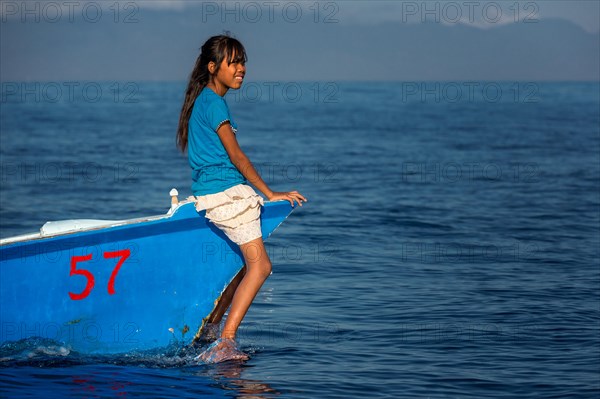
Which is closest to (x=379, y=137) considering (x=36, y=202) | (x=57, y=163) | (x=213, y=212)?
(x=57, y=163)

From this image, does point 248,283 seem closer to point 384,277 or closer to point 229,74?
point 229,74

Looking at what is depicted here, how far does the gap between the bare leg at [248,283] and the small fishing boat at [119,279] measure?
0.71 feet

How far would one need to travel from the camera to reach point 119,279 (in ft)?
19.3

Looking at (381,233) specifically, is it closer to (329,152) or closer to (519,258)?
(519,258)

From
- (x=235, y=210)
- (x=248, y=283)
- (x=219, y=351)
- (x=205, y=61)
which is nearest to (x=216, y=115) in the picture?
(x=205, y=61)

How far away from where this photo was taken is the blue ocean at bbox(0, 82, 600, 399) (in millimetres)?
5812

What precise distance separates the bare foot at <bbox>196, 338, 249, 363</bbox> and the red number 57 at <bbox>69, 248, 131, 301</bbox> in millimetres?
719

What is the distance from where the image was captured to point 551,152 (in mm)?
22938

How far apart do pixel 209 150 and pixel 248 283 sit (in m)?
0.89

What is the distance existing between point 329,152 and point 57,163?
693cm

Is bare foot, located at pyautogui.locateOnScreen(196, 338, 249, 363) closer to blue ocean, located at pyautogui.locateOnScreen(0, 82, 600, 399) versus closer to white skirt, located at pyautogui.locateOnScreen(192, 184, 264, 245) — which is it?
blue ocean, located at pyautogui.locateOnScreen(0, 82, 600, 399)

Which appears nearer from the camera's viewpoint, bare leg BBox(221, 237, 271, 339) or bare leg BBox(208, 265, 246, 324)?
bare leg BBox(221, 237, 271, 339)

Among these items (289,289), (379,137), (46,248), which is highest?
(379,137)

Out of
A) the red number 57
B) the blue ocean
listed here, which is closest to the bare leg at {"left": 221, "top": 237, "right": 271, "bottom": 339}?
the blue ocean
